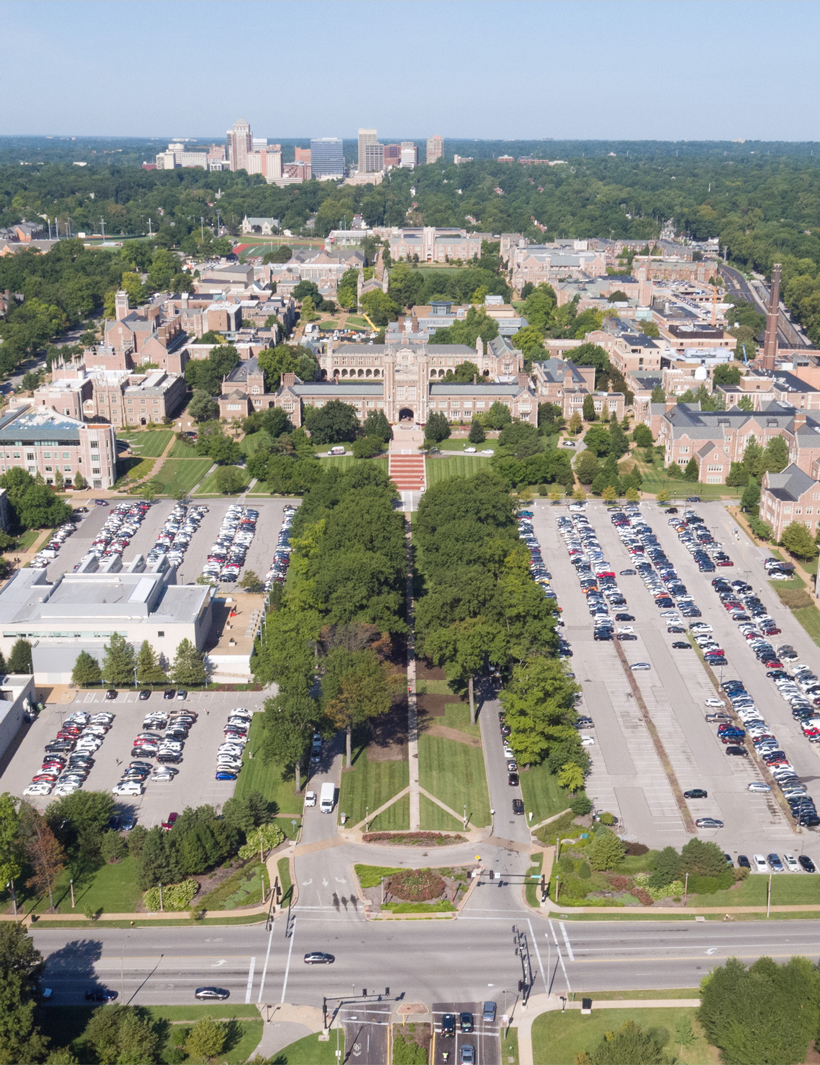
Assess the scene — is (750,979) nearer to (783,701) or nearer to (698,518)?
(783,701)

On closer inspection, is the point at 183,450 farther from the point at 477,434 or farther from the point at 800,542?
the point at 800,542

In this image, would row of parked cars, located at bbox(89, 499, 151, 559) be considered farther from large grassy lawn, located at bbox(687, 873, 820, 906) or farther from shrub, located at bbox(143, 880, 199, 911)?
large grassy lawn, located at bbox(687, 873, 820, 906)

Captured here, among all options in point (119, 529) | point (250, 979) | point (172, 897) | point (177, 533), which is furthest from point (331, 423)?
point (250, 979)

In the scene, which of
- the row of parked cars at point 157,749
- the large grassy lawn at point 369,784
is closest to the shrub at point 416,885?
the large grassy lawn at point 369,784

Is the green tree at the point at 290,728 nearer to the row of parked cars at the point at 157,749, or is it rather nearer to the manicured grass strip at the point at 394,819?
the manicured grass strip at the point at 394,819

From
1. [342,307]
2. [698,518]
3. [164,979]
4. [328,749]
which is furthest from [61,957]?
[342,307]

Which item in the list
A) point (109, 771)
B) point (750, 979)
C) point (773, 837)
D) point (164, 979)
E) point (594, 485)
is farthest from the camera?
point (594, 485)
